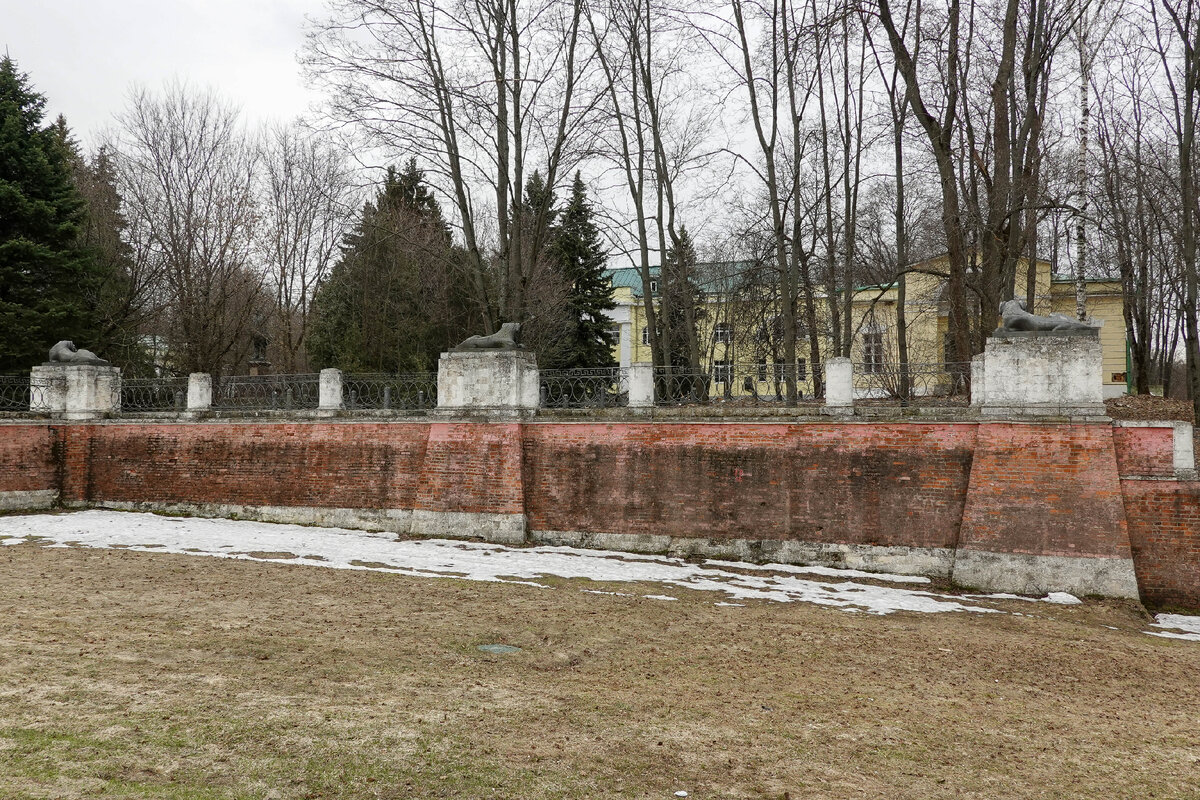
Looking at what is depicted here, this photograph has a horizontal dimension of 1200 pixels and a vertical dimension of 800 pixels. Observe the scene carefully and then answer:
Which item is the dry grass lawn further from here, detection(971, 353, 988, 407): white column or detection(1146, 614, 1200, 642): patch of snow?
Answer: detection(971, 353, 988, 407): white column

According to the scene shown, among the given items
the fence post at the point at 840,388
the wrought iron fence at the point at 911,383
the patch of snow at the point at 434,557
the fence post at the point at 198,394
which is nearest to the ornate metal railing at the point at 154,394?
the fence post at the point at 198,394

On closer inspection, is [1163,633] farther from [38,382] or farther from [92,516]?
[38,382]

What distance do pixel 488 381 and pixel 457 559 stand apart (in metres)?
2.95

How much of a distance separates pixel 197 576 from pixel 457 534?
389 centimetres

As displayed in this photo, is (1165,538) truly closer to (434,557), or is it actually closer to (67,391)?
(434,557)

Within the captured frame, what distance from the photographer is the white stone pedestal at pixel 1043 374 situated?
9.45 meters

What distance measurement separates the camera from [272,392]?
45.3 ft

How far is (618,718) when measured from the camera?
16.4 ft

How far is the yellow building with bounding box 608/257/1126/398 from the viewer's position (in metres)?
11.2

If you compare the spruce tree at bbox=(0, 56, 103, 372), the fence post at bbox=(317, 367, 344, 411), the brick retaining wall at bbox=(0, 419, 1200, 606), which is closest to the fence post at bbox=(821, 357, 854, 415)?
the brick retaining wall at bbox=(0, 419, 1200, 606)

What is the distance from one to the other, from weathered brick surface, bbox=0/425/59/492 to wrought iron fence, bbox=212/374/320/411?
3.31m

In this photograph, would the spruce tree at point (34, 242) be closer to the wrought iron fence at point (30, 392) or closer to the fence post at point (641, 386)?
the wrought iron fence at point (30, 392)

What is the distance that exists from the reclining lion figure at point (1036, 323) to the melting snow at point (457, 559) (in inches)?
130

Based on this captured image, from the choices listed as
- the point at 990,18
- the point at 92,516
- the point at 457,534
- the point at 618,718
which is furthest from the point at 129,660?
the point at 990,18
